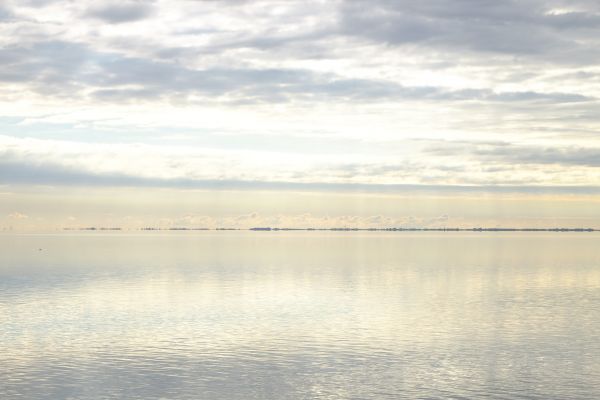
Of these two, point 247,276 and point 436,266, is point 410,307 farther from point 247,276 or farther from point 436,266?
point 436,266

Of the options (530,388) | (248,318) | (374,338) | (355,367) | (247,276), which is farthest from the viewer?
(247,276)

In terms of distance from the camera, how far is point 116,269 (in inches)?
6437

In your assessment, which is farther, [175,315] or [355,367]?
[175,315]

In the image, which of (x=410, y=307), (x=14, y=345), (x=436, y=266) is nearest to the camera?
(x=14, y=345)

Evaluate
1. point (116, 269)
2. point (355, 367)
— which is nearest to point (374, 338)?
point (355, 367)

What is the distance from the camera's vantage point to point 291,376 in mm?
52625

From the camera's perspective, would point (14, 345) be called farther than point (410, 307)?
No

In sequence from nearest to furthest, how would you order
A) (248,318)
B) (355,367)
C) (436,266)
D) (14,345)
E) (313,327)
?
(355,367)
(14,345)
(313,327)
(248,318)
(436,266)

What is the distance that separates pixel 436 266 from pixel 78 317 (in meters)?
114

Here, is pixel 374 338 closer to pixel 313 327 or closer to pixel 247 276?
pixel 313 327

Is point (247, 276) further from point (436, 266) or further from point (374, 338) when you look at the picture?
point (374, 338)

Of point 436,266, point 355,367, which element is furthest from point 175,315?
point 436,266

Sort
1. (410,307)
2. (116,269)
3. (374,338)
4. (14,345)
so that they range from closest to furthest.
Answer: (14,345) < (374,338) < (410,307) < (116,269)

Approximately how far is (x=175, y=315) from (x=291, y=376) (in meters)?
33.8
